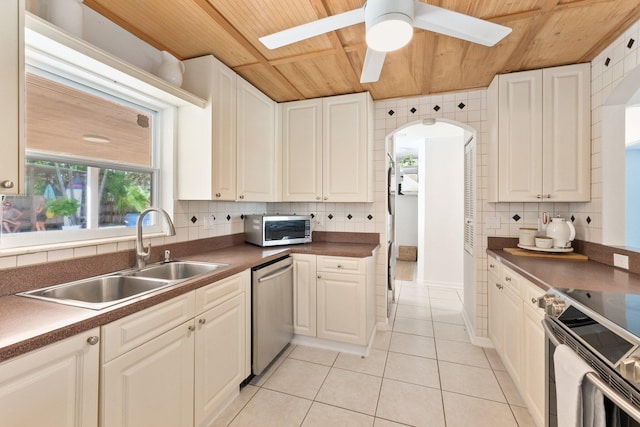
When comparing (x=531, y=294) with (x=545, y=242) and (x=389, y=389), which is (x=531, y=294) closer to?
(x=545, y=242)

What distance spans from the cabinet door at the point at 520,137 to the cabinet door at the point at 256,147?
2069 mm

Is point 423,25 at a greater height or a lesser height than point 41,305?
greater

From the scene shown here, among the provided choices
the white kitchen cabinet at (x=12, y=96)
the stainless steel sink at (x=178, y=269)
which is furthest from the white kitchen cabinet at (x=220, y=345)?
the white kitchen cabinet at (x=12, y=96)

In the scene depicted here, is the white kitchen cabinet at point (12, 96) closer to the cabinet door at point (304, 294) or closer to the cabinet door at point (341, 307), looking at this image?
the cabinet door at point (304, 294)

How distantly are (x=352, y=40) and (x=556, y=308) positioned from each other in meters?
1.86

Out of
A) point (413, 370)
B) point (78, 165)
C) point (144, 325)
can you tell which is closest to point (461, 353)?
point (413, 370)

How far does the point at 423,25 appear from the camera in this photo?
1356 millimetres

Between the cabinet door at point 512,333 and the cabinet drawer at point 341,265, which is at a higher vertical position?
the cabinet drawer at point 341,265

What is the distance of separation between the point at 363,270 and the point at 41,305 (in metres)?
1.96

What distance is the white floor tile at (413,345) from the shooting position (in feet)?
8.07

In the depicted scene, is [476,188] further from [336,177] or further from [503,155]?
[336,177]

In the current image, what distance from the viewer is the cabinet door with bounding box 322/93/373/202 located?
2.71 meters

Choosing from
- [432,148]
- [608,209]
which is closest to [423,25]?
[608,209]

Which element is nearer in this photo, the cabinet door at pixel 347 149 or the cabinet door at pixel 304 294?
the cabinet door at pixel 304 294
